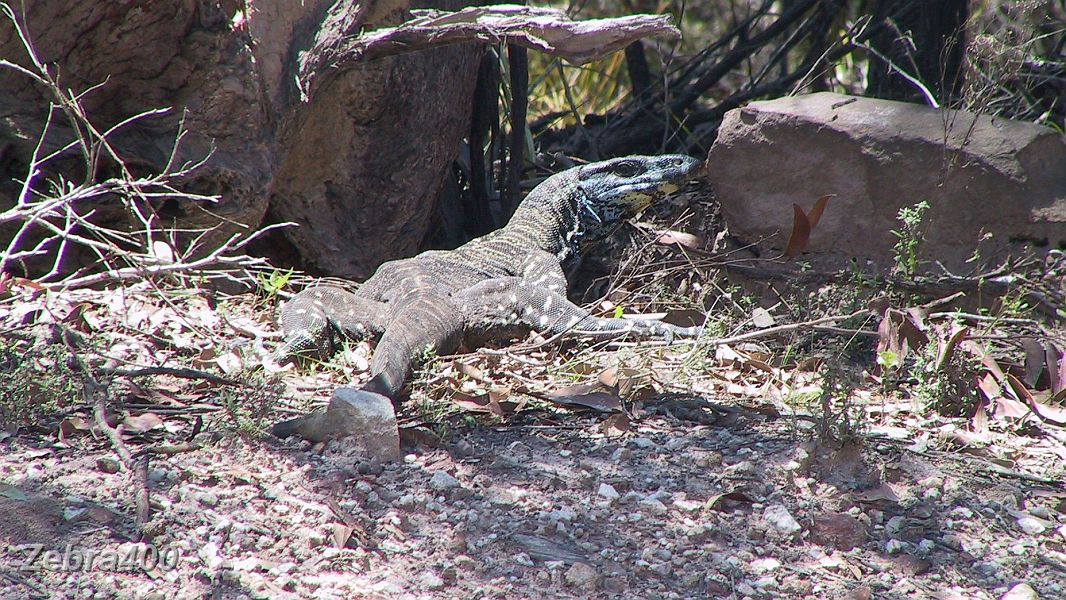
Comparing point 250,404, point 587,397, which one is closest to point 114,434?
point 250,404

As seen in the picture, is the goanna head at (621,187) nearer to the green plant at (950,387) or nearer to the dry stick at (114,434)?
the green plant at (950,387)

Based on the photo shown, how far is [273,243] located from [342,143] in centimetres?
87

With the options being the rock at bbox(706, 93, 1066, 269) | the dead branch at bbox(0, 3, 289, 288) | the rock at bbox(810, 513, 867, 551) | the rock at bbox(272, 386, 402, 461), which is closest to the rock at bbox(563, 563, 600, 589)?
the rock at bbox(810, 513, 867, 551)

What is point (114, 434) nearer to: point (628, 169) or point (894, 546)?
point (894, 546)

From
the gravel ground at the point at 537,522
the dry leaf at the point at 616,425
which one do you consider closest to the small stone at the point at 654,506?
the gravel ground at the point at 537,522

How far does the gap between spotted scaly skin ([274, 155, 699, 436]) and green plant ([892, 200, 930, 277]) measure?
1.11 meters

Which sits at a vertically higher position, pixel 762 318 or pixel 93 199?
pixel 93 199

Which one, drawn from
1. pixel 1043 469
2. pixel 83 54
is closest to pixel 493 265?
pixel 83 54

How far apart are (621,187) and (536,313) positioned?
3.84 ft

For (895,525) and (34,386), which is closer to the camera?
(895,525)

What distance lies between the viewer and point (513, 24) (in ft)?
14.6

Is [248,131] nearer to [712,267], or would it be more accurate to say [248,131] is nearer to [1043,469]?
[712,267]

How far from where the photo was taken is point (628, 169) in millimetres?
6082

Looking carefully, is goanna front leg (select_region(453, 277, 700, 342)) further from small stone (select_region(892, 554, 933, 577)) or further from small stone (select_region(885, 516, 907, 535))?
small stone (select_region(892, 554, 933, 577))
